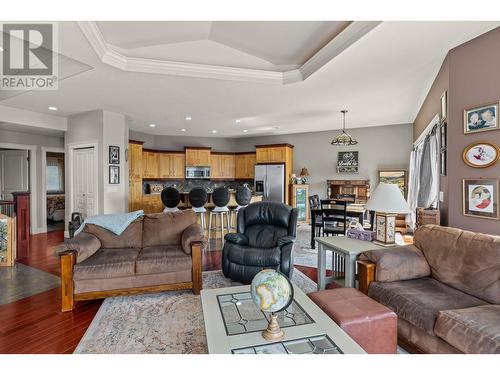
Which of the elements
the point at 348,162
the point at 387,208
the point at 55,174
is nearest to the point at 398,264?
the point at 387,208

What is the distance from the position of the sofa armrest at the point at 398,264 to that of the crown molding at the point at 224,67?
6.65ft

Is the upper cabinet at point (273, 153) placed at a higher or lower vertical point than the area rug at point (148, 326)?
higher

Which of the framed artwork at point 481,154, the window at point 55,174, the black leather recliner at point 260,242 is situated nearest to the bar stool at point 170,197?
the black leather recliner at point 260,242

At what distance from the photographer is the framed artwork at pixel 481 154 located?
247 cm

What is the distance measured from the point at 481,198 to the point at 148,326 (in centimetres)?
331

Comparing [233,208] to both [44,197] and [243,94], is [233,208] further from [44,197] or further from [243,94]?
[44,197]

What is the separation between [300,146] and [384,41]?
577 cm

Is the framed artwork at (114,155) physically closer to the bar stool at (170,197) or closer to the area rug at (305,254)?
the bar stool at (170,197)

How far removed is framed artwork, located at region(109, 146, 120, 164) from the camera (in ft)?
18.2

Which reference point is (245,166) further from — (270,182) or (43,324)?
(43,324)

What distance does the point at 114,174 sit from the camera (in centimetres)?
566

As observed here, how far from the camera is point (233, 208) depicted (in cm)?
617

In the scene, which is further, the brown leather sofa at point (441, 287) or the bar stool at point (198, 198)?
the bar stool at point (198, 198)

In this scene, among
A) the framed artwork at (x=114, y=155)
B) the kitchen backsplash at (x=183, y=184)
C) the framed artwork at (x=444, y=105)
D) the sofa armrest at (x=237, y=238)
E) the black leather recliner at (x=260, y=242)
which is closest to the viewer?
the framed artwork at (x=444, y=105)
